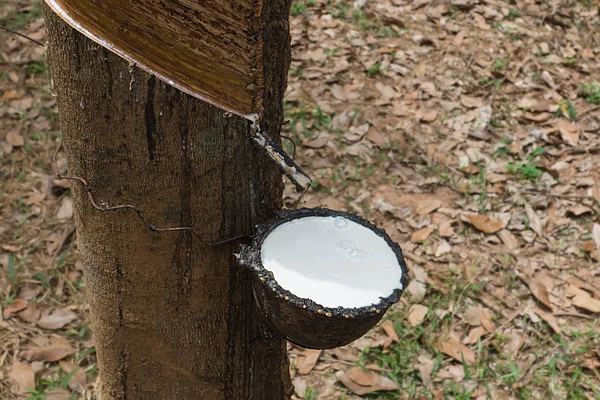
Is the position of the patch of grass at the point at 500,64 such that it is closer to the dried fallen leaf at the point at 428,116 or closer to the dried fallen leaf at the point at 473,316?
the dried fallen leaf at the point at 428,116

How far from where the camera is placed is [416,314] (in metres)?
2.67

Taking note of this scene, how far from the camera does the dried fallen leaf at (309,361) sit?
2518 mm

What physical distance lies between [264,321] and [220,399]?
30 cm

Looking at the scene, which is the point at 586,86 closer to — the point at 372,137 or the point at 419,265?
the point at 372,137

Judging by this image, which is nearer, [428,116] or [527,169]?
[527,169]

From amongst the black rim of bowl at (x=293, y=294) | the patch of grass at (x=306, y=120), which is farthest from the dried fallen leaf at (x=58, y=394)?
the patch of grass at (x=306, y=120)

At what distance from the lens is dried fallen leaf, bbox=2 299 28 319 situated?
2637 mm

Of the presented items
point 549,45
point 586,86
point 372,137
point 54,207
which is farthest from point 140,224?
point 549,45

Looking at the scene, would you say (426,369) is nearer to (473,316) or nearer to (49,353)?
(473,316)

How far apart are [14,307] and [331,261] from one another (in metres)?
1.87

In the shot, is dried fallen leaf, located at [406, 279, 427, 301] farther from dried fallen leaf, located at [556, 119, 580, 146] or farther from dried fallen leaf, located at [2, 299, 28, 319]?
dried fallen leaf, located at [2, 299, 28, 319]

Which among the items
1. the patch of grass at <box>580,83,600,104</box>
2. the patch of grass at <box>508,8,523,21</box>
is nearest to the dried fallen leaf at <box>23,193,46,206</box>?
the patch of grass at <box>580,83,600,104</box>

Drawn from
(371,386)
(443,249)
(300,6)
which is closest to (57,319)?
(371,386)

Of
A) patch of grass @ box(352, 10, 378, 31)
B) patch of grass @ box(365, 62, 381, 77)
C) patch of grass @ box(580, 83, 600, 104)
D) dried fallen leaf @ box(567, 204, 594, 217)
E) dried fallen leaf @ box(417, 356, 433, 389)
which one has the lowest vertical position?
dried fallen leaf @ box(417, 356, 433, 389)
